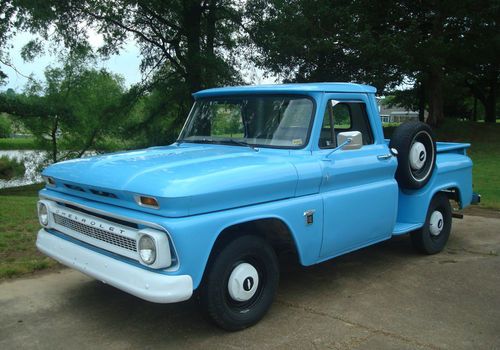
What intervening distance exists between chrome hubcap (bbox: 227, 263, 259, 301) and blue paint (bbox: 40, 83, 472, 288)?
1.26 ft

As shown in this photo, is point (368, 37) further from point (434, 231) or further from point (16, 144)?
point (16, 144)

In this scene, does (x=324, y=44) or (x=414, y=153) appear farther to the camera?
(x=324, y=44)

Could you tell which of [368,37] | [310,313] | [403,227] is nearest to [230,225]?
[310,313]

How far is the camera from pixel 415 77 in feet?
68.5

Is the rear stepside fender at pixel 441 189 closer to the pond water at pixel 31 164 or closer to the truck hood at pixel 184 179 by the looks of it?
the truck hood at pixel 184 179

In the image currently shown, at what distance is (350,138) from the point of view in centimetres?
435

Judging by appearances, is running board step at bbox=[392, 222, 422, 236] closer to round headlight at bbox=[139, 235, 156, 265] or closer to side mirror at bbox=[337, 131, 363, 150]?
side mirror at bbox=[337, 131, 363, 150]

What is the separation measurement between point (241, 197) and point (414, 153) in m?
2.42

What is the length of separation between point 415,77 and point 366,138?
681 inches

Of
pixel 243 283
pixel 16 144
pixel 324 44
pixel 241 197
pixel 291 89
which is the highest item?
pixel 324 44

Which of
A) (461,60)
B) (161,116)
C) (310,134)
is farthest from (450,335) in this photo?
(461,60)

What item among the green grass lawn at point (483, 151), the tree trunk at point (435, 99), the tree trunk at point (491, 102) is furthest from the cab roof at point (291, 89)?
the tree trunk at point (491, 102)

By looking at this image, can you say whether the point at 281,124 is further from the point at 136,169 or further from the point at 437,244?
the point at 437,244

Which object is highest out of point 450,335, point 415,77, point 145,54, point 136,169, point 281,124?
point 145,54
